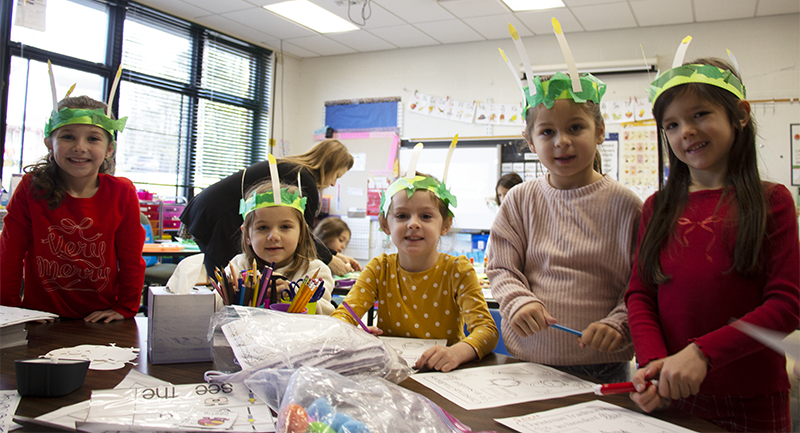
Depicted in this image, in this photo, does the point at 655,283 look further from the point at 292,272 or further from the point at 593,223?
the point at 292,272

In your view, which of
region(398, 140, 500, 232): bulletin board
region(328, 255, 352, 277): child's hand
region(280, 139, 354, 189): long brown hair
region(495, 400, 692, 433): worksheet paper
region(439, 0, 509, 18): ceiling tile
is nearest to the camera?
region(495, 400, 692, 433): worksheet paper

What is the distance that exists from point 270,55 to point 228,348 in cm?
574

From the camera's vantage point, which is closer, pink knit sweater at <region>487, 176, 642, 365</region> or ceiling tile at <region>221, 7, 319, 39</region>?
pink knit sweater at <region>487, 176, 642, 365</region>

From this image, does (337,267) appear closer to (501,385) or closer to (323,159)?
(323,159)

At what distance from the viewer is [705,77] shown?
969 mm

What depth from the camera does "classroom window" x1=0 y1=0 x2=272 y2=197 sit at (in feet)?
13.4

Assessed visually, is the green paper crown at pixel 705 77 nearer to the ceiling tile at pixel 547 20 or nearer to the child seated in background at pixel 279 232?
the child seated in background at pixel 279 232

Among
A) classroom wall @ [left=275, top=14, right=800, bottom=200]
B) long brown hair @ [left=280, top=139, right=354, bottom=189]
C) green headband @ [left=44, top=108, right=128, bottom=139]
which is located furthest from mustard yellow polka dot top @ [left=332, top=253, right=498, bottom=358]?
classroom wall @ [left=275, top=14, right=800, bottom=200]

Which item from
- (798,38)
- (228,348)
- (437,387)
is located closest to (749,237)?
(437,387)

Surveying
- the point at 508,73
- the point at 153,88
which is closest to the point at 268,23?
the point at 153,88

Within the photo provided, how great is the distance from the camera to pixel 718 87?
0.97 metres

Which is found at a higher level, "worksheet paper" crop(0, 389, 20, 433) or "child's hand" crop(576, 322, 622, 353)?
"child's hand" crop(576, 322, 622, 353)

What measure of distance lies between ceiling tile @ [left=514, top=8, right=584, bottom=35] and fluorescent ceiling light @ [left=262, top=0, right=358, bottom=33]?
168 cm

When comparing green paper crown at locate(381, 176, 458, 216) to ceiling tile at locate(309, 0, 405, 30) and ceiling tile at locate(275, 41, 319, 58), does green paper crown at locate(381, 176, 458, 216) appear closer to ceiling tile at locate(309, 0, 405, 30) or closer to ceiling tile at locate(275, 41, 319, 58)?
ceiling tile at locate(309, 0, 405, 30)
